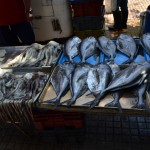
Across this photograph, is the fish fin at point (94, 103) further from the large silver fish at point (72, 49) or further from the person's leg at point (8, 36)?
the person's leg at point (8, 36)

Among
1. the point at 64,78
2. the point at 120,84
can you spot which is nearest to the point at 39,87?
the point at 64,78

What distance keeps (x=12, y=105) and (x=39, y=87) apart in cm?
44

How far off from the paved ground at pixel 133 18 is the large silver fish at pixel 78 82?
387cm

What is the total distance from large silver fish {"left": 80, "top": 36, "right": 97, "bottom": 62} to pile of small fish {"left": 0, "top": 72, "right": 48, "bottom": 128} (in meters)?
0.71

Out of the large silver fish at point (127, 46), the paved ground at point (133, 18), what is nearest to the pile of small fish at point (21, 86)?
the large silver fish at point (127, 46)

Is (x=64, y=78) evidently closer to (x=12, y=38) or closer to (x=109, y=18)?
(x=12, y=38)

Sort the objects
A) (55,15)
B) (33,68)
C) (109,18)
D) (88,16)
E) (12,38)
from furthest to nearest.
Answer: (109,18)
(55,15)
(88,16)
(12,38)
(33,68)

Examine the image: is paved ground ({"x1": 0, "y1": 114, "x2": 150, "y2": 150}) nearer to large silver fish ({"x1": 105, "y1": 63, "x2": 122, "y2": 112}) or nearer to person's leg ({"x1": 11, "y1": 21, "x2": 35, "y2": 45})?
large silver fish ({"x1": 105, "y1": 63, "x2": 122, "y2": 112})

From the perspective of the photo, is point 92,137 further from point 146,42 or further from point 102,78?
point 146,42

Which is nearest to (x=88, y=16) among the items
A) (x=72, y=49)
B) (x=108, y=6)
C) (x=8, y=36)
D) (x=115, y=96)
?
(x=8, y=36)

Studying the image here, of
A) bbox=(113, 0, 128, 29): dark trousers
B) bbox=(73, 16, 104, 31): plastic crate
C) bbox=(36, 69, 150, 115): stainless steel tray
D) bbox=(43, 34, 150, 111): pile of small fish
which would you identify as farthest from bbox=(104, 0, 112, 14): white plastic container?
bbox=(36, 69, 150, 115): stainless steel tray

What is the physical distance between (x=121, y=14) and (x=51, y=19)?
87.3 inches

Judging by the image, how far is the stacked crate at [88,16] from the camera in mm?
5578

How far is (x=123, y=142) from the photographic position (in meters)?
3.72
